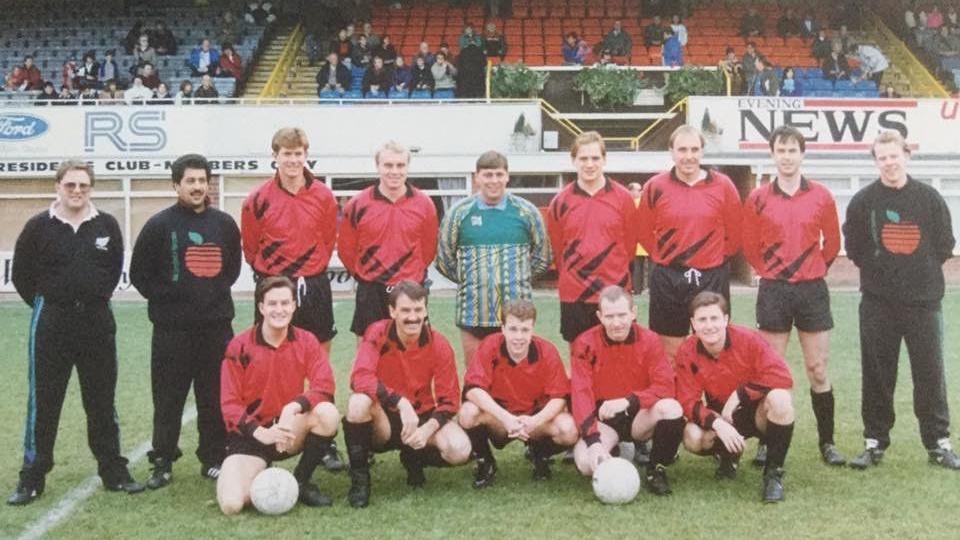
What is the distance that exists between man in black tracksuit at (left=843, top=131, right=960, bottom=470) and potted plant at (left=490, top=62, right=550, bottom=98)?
14.3 metres

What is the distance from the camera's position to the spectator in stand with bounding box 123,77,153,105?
62.3 ft

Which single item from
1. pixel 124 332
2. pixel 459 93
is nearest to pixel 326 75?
pixel 459 93

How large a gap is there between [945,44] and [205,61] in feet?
57.3

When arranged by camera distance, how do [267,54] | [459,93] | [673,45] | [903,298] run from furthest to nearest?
[267,54]
[673,45]
[459,93]
[903,298]

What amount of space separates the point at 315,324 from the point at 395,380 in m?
0.72

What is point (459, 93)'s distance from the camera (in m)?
20.6

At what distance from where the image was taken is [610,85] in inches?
782

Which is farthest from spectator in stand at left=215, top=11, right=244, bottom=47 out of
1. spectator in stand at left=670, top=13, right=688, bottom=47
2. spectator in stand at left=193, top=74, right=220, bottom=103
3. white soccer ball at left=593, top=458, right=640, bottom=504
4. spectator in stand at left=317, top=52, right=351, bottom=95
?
white soccer ball at left=593, top=458, right=640, bottom=504

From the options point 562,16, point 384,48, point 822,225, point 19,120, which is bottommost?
point 822,225

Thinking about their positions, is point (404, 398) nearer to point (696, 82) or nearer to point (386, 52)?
point (696, 82)

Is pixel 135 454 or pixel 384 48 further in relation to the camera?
pixel 384 48

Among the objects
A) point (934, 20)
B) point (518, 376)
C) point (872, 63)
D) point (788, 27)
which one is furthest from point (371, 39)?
point (518, 376)

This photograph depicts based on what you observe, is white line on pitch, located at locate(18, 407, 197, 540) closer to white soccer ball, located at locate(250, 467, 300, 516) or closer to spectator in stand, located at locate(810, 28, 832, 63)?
white soccer ball, located at locate(250, 467, 300, 516)

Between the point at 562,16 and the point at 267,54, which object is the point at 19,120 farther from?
the point at 562,16
